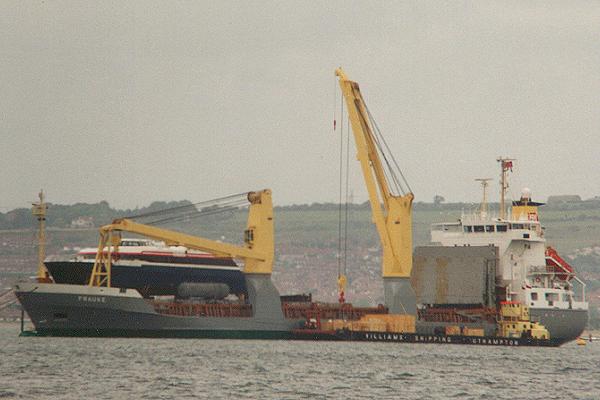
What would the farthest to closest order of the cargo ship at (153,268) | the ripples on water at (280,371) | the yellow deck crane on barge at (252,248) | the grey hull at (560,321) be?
the grey hull at (560,321)
the cargo ship at (153,268)
the yellow deck crane on barge at (252,248)
the ripples on water at (280,371)

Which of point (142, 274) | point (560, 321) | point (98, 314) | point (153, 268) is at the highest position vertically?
point (153, 268)

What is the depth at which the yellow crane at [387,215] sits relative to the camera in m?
102

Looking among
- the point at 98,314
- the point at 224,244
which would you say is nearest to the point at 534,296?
the point at 224,244

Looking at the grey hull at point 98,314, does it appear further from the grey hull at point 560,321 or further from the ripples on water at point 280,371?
the grey hull at point 560,321

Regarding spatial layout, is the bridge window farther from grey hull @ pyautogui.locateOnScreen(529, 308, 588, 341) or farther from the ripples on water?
the ripples on water

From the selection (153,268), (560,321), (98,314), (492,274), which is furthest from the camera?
(560,321)

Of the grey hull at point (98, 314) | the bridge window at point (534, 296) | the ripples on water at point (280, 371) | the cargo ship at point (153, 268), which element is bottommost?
the ripples on water at point (280, 371)

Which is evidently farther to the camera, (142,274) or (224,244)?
(142,274)

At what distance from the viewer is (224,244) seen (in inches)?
3925

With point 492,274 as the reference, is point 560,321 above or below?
below

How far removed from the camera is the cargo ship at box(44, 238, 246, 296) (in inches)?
3944

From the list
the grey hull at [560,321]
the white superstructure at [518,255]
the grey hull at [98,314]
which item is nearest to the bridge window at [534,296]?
the white superstructure at [518,255]

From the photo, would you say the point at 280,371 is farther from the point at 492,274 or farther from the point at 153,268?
the point at 492,274

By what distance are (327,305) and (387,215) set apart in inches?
308
